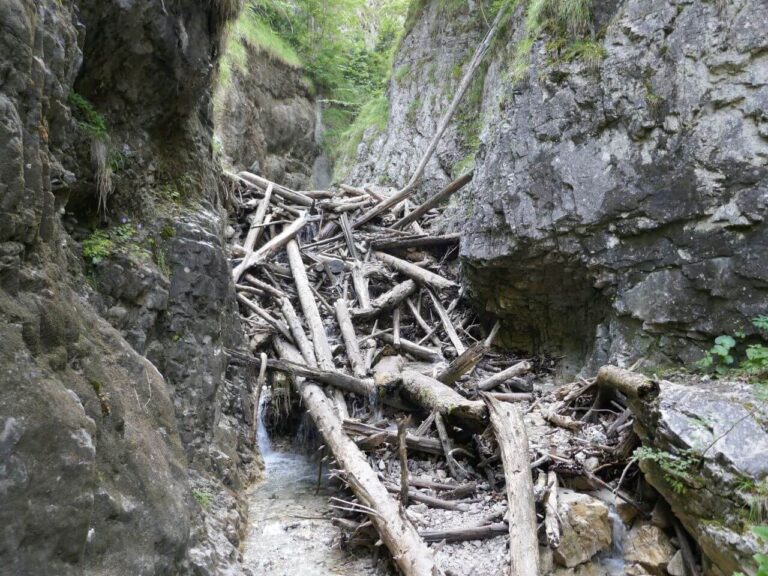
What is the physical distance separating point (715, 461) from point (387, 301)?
574 centimetres

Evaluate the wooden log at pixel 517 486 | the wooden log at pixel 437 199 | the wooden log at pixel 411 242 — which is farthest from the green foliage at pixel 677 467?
the wooden log at pixel 437 199

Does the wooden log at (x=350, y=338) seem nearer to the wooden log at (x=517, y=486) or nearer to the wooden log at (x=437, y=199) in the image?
the wooden log at (x=517, y=486)

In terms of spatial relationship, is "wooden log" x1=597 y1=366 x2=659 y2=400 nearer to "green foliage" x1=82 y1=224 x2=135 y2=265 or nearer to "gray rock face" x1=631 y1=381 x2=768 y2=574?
"gray rock face" x1=631 y1=381 x2=768 y2=574

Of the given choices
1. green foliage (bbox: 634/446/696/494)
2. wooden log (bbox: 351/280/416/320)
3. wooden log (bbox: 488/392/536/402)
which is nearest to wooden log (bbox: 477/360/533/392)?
wooden log (bbox: 488/392/536/402)

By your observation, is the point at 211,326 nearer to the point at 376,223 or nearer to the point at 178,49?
the point at 178,49

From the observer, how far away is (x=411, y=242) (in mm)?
10445

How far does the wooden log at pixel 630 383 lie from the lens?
4.44 meters

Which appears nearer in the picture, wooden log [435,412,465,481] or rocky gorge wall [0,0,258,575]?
rocky gorge wall [0,0,258,575]

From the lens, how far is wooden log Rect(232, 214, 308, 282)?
9.30 m

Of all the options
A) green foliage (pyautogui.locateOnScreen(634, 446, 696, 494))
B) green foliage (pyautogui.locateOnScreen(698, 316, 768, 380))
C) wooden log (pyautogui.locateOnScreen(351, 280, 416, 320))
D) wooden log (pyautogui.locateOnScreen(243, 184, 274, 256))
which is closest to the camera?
green foliage (pyautogui.locateOnScreen(634, 446, 696, 494))

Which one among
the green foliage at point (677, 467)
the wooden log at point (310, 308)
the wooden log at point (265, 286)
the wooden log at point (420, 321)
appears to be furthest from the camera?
the wooden log at point (265, 286)

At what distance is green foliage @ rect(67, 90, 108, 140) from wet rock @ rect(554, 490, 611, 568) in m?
4.75

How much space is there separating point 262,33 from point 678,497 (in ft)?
59.9

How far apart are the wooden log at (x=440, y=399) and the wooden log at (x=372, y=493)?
1.01m
